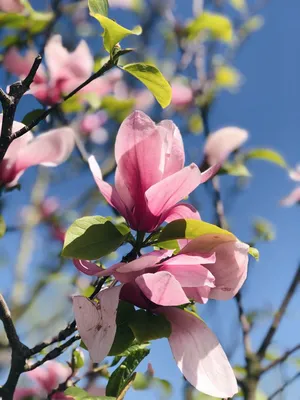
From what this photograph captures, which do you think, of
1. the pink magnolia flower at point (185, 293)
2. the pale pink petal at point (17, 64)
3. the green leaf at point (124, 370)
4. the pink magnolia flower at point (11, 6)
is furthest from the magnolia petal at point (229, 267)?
the pink magnolia flower at point (11, 6)

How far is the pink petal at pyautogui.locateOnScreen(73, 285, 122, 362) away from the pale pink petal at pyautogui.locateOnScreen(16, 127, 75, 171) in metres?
0.36

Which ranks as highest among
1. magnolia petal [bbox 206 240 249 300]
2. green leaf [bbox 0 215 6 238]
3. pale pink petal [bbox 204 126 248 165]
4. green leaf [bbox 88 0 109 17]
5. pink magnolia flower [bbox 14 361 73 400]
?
green leaf [bbox 88 0 109 17]

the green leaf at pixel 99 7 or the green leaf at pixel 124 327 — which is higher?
the green leaf at pixel 99 7

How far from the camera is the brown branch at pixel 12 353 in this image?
1.69 ft

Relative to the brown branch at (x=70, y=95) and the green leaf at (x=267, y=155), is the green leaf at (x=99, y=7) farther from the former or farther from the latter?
the green leaf at (x=267, y=155)

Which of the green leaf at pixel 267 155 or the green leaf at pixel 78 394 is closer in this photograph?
the green leaf at pixel 78 394

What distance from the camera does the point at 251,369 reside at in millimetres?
1008

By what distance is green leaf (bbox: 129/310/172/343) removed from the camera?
45 centimetres

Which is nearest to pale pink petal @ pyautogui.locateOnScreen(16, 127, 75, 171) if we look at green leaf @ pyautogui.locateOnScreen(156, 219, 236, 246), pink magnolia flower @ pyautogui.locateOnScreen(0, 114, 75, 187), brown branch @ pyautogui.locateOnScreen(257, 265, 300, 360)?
pink magnolia flower @ pyautogui.locateOnScreen(0, 114, 75, 187)

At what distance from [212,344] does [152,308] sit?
0.06 meters

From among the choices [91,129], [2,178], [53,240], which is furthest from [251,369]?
[53,240]

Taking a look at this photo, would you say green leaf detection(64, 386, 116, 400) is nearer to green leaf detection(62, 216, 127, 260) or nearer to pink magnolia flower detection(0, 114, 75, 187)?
green leaf detection(62, 216, 127, 260)

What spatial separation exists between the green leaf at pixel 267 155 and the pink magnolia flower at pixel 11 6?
609 mm

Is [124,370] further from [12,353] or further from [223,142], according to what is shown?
[223,142]
